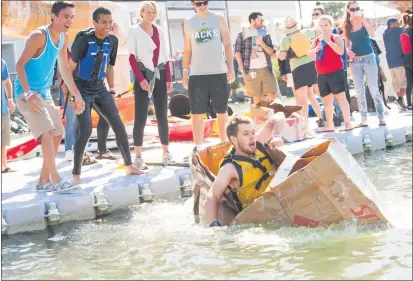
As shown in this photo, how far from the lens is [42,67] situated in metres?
7.56

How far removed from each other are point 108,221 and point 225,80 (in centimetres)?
270

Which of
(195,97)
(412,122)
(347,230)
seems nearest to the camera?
(347,230)

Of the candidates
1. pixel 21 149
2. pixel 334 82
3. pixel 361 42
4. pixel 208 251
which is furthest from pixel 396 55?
pixel 208 251

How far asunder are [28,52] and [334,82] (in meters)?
4.71

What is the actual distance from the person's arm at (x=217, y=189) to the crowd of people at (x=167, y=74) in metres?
0.01

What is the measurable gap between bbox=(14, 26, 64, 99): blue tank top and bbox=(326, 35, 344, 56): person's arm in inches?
162

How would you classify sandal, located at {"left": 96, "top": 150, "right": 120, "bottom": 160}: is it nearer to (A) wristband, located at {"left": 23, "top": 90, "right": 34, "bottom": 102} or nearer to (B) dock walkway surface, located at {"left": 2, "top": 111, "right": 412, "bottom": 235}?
(B) dock walkway surface, located at {"left": 2, "top": 111, "right": 412, "bottom": 235}

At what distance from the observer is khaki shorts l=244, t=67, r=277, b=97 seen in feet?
37.9

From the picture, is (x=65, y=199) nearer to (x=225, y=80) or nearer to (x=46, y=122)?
(x=46, y=122)

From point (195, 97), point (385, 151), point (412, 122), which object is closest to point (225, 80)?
point (195, 97)

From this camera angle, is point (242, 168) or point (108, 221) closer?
point (242, 168)

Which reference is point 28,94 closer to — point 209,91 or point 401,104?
point 209,91

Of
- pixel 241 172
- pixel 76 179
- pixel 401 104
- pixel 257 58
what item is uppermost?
pixel 257 58

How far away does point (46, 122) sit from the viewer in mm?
7648
